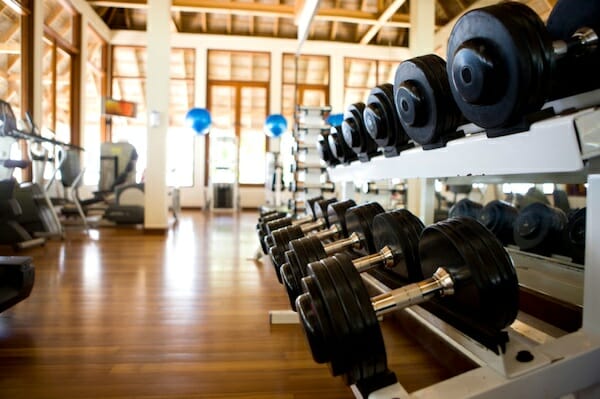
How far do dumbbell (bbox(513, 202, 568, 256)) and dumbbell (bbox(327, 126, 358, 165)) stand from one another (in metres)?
0.80

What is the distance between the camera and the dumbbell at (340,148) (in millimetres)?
1736

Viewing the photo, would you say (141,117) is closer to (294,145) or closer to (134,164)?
(134,164)

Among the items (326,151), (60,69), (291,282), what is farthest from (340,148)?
(60,69)

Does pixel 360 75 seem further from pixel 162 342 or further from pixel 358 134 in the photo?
pixel 162 342

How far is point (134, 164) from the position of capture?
17.5ft

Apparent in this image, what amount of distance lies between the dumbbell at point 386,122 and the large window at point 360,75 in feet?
23.6

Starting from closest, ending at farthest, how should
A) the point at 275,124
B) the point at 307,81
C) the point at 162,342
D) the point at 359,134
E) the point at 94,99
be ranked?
the point at 162,342, the point at 359,134, the point at 275,124, the point at 94,99, the point at 307,81

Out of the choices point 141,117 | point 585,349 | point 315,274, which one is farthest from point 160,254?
point 141,117

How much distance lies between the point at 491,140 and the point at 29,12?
587 centimetres

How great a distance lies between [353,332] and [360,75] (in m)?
8.24

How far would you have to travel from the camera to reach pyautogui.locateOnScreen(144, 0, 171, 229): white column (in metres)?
4.19

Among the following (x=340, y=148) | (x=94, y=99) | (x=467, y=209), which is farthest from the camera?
(x=94, y=99)

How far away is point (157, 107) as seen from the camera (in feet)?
13.8

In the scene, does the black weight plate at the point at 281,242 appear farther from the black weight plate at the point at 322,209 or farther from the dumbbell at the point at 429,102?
the dumbbell at the point at 429,102
